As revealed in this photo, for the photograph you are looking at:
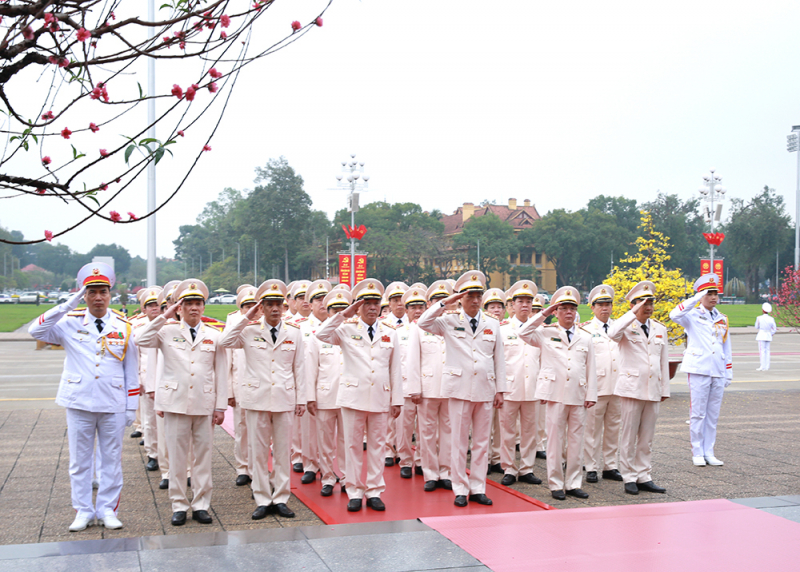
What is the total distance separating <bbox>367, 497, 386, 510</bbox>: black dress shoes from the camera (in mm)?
6031

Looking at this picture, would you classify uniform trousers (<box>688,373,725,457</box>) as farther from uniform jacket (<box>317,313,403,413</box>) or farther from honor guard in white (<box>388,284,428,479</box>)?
uniform jacket (<box>317,313,403,413</box>)

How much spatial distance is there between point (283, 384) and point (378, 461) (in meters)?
1.11

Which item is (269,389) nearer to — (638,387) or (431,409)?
(431,409)

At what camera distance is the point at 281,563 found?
4.50 meters

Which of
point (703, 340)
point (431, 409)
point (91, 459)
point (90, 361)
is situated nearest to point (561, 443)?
point (431, 409)

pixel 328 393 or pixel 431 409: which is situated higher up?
pixel 328 393

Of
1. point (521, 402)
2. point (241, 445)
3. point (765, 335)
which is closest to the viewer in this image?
point (241, 445)

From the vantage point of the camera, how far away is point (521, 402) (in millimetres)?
7586

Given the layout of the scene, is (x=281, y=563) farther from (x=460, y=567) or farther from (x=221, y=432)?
(x=221, y=432)

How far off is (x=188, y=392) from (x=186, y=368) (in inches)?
8.1

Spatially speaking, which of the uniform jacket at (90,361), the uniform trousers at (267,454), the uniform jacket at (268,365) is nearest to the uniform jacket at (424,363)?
the uniform jacket at (268,365)

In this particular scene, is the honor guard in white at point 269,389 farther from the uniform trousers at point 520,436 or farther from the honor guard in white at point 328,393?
the uniform trousers at point 520,436

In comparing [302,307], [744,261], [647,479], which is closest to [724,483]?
[647,479]

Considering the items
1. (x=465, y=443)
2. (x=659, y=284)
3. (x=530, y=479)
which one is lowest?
(x=530, y=479)
